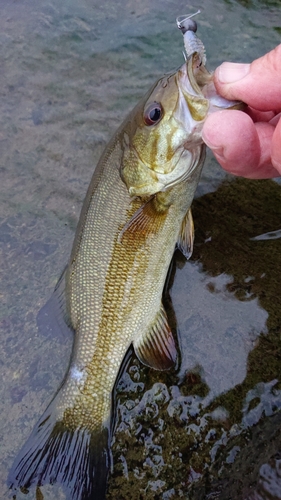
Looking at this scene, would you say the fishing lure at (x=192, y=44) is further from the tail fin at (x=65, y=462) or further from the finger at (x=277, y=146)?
the tail fin at (x=65, y=462)

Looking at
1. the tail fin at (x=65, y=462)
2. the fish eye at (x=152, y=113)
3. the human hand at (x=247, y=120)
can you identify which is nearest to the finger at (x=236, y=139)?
the human hand at (x=247, y=120)

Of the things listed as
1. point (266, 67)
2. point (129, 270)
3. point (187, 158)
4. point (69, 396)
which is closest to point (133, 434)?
point (69, 396)

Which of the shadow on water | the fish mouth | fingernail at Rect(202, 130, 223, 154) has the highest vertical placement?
the fish mouth

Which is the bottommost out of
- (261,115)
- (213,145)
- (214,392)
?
(214,392)

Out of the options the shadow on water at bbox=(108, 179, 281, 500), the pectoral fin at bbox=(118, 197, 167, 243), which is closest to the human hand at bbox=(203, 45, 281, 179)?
the pectoral fin at bbox=(118, 197, 167, 243)

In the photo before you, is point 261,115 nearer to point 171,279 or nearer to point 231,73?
point 231,73

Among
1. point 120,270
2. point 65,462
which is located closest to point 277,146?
point 120,270

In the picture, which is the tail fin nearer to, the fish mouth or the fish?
the fish
